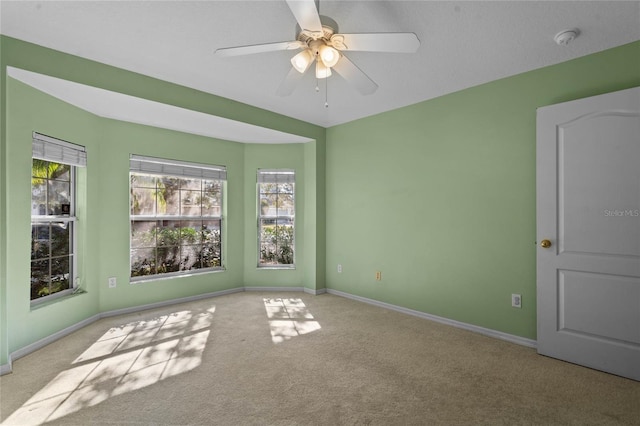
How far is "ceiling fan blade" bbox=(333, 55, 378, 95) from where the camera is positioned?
2143 mm

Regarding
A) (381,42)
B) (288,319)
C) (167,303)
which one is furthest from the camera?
(167,303)

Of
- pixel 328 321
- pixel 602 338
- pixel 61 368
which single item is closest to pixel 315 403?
pixel 328 321

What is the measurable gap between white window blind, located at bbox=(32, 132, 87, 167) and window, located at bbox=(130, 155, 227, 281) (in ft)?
1.96

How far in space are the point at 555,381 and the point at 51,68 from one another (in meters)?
4.69

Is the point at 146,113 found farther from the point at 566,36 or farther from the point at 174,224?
the point at 566,36

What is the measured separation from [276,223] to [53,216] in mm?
2759

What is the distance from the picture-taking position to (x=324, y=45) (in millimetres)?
2084

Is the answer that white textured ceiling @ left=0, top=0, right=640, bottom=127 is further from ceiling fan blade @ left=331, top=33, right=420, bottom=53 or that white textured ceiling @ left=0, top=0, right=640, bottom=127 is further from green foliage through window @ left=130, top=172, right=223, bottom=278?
green foliage through window @ left=130, top=172, right=223, bottom=278

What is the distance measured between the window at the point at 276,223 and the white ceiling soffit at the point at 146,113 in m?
0.77

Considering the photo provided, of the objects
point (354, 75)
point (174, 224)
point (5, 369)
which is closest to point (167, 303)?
point (174, 224)

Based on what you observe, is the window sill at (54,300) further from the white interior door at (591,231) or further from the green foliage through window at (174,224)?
the white interior door at (591,231)

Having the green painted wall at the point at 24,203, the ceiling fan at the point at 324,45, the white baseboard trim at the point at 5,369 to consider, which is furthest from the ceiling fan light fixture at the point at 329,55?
the white baseboard trim at the point at 5,369

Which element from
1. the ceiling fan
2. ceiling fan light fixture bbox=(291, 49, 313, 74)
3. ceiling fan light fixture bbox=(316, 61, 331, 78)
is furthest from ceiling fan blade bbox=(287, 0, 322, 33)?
ceiling fan light fixture bbox=(316, 61, 331, 78)

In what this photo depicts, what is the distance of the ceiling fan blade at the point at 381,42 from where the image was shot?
1.78 metres
